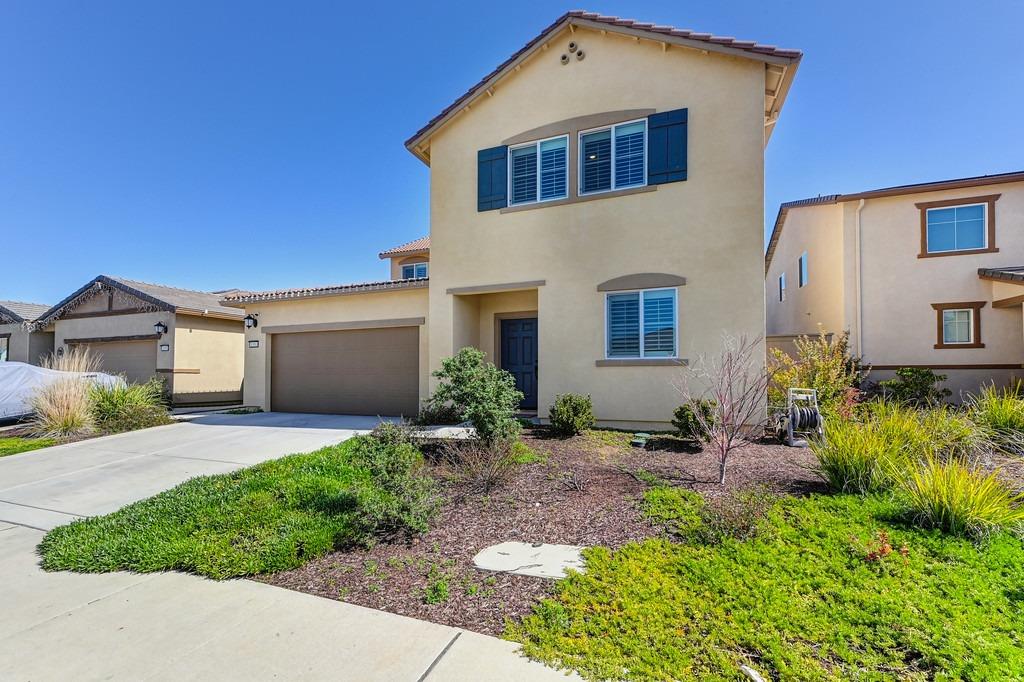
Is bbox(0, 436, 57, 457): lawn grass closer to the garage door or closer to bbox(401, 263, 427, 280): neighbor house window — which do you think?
the garage door

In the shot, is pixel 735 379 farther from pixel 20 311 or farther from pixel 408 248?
pixel 20 311

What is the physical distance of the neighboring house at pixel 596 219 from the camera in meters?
9.15

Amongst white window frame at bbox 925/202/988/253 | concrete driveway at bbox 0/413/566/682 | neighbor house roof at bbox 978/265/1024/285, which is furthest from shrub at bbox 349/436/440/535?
white window frame at bbox 925/202/988/253

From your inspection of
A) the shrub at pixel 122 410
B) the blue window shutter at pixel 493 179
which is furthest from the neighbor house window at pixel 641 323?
the shrub at pixel 122 410

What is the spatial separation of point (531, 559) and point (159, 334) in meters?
17.5

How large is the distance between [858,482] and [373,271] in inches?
843

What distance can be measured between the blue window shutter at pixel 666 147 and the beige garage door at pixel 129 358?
58.5 ft

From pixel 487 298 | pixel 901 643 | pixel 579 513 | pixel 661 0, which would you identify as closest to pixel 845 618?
pixel 901 643

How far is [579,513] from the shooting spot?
516cm

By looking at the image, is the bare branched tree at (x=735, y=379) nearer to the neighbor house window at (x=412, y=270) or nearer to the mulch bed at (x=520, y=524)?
Result: the mulch bed at (x=520, y=524)

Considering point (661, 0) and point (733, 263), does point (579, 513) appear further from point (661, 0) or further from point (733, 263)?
point (661, 0)

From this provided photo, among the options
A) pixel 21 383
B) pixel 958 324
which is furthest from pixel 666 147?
pixel 21 383

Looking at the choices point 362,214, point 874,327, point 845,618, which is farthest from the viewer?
point 362,214

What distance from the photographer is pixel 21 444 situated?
9508 mm
